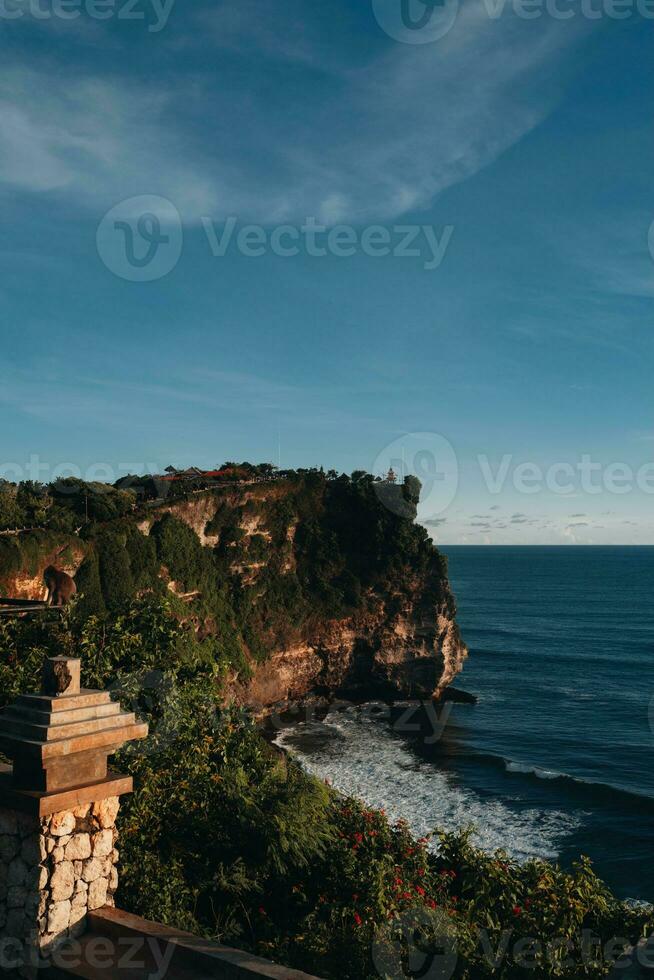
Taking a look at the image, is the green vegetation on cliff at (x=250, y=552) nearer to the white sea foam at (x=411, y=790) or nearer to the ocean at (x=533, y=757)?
the white sea foam at (x=411, y=790)

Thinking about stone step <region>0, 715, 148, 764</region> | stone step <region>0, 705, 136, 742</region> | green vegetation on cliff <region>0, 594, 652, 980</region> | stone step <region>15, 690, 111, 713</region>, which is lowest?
green vegetation on cliff <region>0, 594, 652, 980</region>

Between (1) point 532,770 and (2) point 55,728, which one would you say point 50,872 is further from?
(1) point 532,770

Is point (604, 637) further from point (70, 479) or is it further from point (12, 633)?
point (12, 633)

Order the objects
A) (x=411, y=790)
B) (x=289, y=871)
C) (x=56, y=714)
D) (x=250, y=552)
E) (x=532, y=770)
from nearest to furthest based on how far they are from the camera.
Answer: (x=56, y=714) < (x=289, y=871) < (x=411, y=790) < (x=532, y=770) < (x=250, y=552)

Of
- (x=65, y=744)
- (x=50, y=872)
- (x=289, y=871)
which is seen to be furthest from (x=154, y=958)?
(x=289, y=871)

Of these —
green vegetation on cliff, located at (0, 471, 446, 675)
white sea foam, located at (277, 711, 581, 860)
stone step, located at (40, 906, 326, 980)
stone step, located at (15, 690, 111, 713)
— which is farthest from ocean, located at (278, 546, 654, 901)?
stone step, located at (15, 690, 111, 713)

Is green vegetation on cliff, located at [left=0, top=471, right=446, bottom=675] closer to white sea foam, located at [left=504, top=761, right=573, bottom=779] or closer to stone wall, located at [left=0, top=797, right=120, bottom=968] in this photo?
white sea foam, located at [left=504, top=761, right=573, bottom=779]
